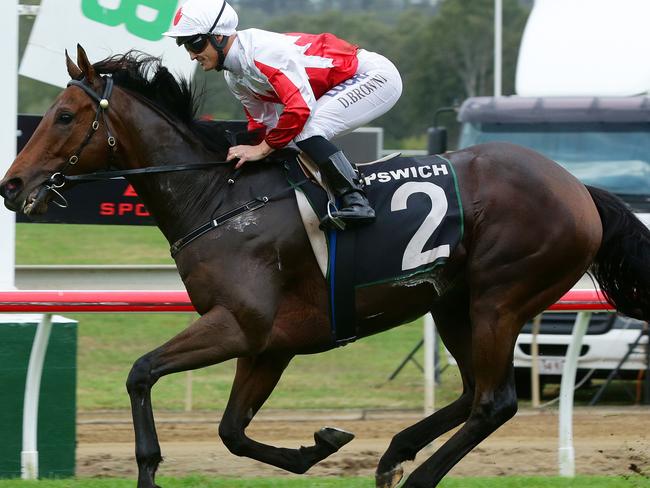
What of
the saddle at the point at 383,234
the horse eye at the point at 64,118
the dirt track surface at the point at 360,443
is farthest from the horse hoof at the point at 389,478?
the horse eye at the point at 64,118

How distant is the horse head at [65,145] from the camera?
15.2 ft

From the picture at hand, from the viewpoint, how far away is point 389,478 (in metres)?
5.07

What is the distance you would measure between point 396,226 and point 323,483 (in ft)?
3.92

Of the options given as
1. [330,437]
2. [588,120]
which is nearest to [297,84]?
[330,437]

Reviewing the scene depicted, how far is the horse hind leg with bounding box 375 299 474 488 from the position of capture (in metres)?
5.08

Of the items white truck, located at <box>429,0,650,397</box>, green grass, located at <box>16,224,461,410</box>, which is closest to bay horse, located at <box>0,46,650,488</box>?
white truck, located at <box>429,0,650,397</box>

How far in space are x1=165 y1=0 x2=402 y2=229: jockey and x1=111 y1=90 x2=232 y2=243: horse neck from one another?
17 cm

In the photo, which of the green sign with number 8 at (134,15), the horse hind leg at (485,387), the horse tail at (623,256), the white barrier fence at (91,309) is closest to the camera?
the horse hind leg at (485,387)

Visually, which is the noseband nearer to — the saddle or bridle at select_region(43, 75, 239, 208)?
bridle at select_region(43, 75, 239, 208)

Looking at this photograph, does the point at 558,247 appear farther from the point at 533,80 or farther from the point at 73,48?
the point at 533,80

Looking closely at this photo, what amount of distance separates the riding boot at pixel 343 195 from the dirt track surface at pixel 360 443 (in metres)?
1.77

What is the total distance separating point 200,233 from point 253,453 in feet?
3.01

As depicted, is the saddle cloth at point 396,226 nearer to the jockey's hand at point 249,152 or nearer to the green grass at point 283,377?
the jockey's hand at point 249,152

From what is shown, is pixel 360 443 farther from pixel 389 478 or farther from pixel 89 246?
pixel 89 246
